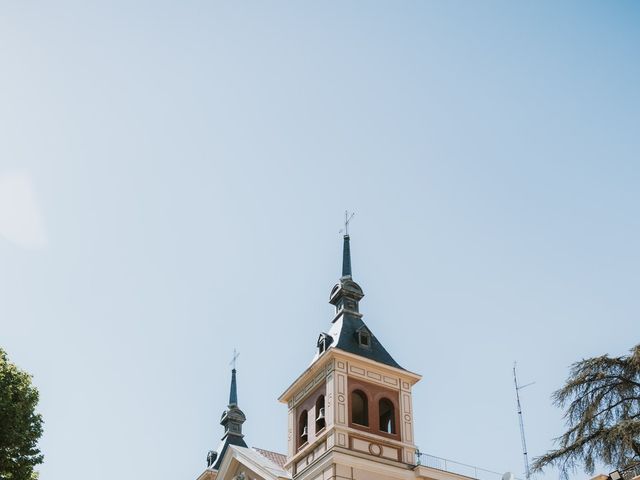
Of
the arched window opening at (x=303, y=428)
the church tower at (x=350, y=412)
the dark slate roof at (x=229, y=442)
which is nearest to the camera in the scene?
the church tower at (x=350, y=412)

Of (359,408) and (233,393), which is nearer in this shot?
(359,408)

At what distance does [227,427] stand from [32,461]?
61.5ft

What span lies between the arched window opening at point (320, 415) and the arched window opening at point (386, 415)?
220cm

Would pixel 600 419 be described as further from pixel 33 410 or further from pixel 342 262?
pixel 33 410

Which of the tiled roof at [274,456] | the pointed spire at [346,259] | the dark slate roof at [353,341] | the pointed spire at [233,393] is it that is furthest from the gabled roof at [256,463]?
the pointed spire at [233,393]

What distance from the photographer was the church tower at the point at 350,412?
28328mm

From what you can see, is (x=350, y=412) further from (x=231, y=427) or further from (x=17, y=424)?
(x=231, y=427)

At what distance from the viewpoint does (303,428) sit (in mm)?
31422

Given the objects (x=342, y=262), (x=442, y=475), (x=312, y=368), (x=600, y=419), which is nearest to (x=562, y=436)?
(x=600, y=419)

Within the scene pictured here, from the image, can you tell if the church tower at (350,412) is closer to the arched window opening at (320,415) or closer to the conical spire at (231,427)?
the arched window opening at (320,415)

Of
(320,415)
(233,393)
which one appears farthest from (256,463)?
(233,393)

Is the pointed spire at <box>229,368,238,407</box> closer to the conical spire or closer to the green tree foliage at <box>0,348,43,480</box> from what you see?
the conical spire

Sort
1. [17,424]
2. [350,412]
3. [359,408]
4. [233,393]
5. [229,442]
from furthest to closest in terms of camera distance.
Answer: [233,393]
[229,442]
[359,408]
[350,412]
[17,424]

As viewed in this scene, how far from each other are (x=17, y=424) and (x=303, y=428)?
431 inches
